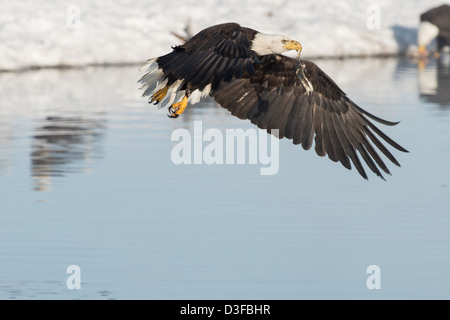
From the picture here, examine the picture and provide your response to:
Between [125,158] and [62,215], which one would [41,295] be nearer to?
[62,215]

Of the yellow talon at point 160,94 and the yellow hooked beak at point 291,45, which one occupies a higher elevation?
the yellow hooked beak at point 291,45

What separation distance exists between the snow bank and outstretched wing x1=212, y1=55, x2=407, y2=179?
36.2 feet

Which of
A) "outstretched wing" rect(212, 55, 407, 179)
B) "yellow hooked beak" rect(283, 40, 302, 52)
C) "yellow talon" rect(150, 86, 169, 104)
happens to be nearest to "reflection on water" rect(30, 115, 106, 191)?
"yellow talon" rect(150, 86, 169, 104)

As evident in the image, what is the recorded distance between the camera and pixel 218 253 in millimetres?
8141

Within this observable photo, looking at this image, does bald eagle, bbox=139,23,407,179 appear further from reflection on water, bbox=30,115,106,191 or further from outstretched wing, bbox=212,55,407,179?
reflection on water, bbox=30,115,106,191

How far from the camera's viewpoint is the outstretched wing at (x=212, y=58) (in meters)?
7.25

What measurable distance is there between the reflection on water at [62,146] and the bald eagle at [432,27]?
39.0 feet

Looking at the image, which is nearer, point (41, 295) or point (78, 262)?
point (41, 295)

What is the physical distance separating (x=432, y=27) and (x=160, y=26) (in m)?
5.88

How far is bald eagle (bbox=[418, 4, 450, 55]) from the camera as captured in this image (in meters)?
24.2

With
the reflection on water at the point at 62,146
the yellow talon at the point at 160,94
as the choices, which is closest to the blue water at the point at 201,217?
the reflection on water at the point at 62,146

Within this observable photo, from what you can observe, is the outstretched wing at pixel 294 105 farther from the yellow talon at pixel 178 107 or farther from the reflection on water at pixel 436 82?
the reflection on water at pixel 436 82

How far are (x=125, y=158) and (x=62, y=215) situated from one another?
2417 mm

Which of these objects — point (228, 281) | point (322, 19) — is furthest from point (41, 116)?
point (322, 19)
